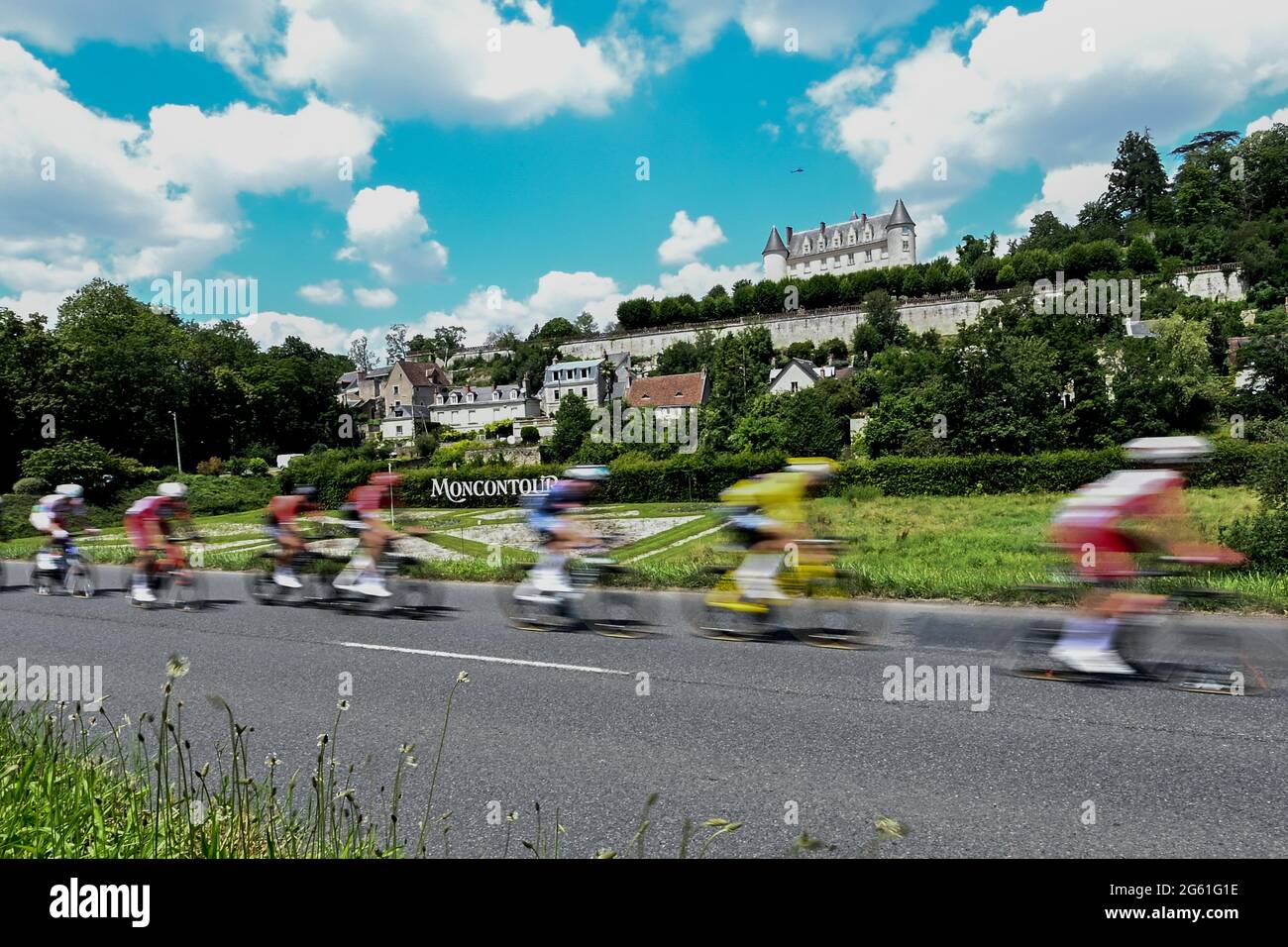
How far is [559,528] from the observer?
1048cm

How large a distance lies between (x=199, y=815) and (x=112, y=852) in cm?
42

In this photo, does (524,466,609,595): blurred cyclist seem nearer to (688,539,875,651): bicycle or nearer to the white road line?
the white road line

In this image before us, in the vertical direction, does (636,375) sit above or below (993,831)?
above

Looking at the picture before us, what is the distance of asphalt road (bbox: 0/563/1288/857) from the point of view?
4359 mm

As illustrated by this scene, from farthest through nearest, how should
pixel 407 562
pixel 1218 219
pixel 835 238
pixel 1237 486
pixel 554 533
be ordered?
1. pixel 835 238
2. pixel 1218 219
3. pixel 1237 486
4. pixel 407 562
5. pixel 554 533

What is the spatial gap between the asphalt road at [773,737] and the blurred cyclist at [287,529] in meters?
3.45

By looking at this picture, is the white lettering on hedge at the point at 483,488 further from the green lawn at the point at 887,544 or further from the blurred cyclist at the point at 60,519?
the blurred cyclist at the point at 60,519

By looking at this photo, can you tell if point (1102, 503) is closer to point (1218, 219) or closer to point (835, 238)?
point (1218, 219)

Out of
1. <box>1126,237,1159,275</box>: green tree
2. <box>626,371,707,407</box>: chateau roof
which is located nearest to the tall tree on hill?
<box>1126,237,1159,275</box>: green tree

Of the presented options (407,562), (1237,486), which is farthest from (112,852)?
(1237,486)

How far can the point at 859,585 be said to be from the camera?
11.3 metres

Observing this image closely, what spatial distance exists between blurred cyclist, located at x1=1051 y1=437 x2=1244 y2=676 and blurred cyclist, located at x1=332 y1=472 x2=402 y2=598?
9999mm

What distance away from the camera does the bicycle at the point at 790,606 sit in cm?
905
